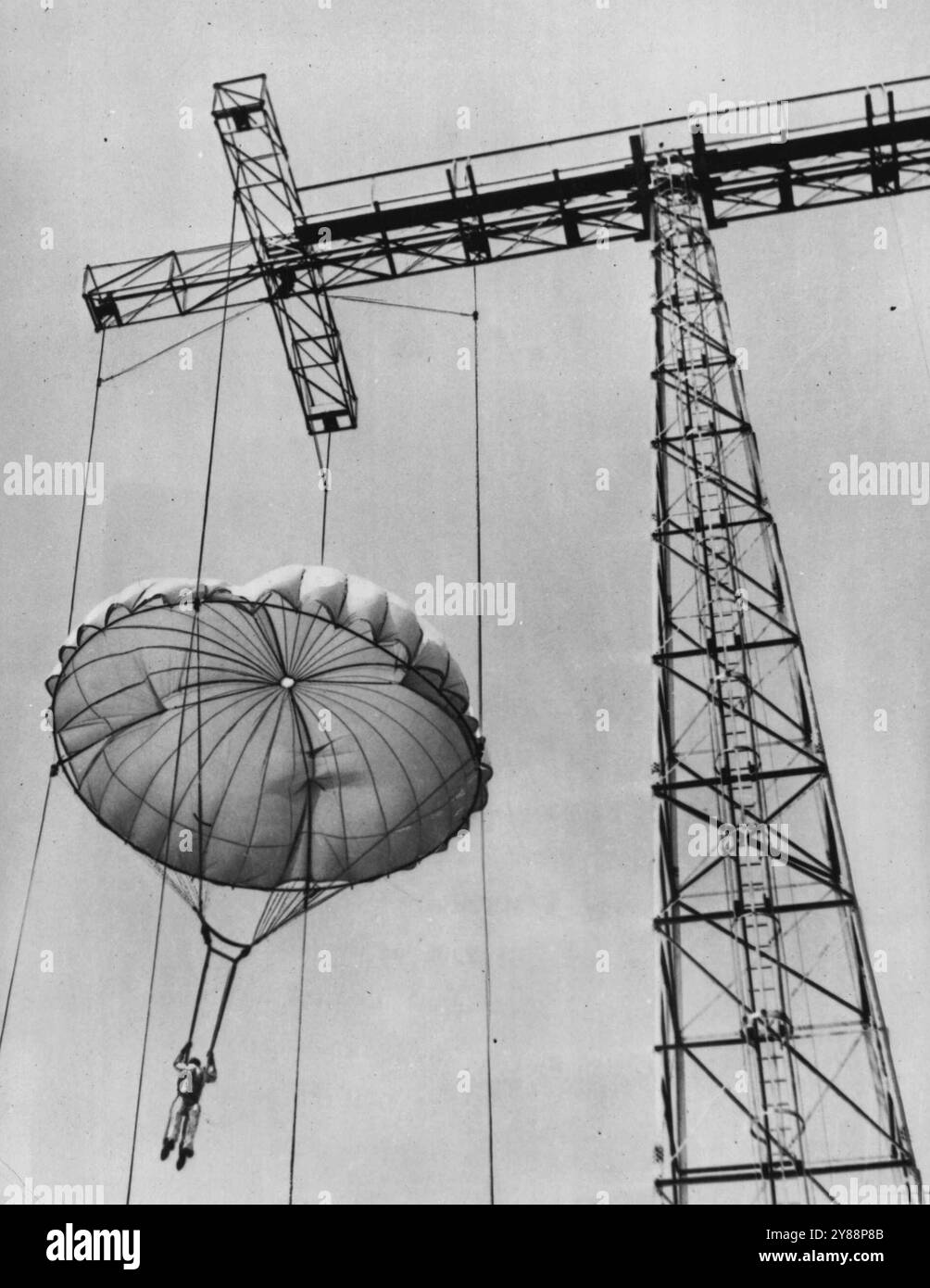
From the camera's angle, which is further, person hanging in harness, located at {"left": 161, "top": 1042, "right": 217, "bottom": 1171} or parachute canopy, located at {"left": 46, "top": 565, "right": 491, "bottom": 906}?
Result: parachute canopy, located at {"left": 46, "top": 565, "right": 491, "bottom": 906}

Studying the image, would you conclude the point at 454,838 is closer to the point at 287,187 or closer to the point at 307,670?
the point at 307,670

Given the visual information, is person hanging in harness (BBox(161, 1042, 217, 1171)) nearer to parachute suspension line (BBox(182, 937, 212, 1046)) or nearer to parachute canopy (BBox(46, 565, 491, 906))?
parachute suspension line (BBox(182, 937, 212, 1046))

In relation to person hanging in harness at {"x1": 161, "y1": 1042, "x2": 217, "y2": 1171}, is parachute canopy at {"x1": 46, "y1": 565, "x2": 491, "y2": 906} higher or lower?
higher

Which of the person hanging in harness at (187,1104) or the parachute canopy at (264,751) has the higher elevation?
the parachute canopy at (264,751)

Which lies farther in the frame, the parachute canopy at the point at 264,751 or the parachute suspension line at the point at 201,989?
the parachute canopy at the point at 264,751

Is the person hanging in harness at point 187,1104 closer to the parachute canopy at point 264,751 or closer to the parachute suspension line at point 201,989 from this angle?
the parachute suspension line at point 201,989

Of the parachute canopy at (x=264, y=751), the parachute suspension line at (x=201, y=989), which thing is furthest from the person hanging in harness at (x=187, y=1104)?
the parachute canopy at (x=264, y=751)

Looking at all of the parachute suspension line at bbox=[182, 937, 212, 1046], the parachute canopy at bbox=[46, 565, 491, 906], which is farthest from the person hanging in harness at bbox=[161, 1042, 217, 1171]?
the parachute canopy at bbox=[46, 565, 491, 906]
